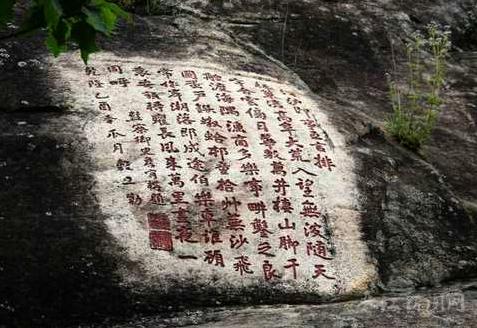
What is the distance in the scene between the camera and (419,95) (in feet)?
22.6

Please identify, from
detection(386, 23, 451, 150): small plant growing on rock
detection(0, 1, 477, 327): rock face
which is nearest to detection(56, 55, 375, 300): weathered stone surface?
detection(0, 1, 477, 327): rock face

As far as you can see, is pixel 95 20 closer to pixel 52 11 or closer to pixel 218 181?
pixel 52 11

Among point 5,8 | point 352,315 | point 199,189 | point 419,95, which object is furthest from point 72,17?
point 419,95

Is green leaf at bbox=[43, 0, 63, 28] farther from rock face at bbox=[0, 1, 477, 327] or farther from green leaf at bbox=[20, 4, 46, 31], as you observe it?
rock face at bbox=[0, 1, 477, 327]

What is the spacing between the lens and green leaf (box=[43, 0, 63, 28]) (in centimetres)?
230

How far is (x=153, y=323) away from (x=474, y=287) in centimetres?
194

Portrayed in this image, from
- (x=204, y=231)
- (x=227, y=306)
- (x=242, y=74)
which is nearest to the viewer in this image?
(x=227, y=306)

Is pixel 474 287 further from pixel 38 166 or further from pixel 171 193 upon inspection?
pixel 38 166

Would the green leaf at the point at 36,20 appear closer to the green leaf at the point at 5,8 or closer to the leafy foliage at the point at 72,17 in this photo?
the leafy foliage at the point at 72,17

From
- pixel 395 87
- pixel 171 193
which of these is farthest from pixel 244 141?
pixel 395 87

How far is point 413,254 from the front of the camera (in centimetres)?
495

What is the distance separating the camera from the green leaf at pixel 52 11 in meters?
2.30

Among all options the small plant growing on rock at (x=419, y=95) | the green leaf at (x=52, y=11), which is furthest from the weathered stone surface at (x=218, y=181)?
the green leaf at (x=52, y=11)

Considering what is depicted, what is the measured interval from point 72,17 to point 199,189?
255 cm
